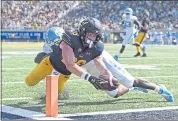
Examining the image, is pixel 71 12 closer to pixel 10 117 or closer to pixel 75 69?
pixel 75 69

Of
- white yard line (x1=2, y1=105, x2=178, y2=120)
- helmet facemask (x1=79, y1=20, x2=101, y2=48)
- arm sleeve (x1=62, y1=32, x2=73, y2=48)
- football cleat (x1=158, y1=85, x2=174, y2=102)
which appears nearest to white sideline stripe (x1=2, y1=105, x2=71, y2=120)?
white yard line (x1=2, y1=105, x2=178, y2=120)

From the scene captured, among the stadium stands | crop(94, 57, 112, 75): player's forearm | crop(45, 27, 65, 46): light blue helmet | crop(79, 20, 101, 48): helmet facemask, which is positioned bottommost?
the stadium stands

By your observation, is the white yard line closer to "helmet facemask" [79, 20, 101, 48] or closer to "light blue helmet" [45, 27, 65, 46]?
"helmet facemask" [79, 20, 101, 48]

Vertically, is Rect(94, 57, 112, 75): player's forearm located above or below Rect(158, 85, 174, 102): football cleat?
above

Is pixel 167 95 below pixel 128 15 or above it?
above

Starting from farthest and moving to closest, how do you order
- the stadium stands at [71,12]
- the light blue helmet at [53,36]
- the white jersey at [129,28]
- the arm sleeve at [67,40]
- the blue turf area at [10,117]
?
the stadium stands at [71,12] → the white jersey at [129,28] → the light blue helmet at [53,36] → the arm sleeve at [67,40] → the blue turf area at [10,117]

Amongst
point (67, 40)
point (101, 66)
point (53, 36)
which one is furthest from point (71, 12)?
point (67, 40)

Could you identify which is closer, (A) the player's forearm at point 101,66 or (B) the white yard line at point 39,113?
(B) the white yard line at point 39,113

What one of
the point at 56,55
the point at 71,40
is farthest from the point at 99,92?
the point at 71,40

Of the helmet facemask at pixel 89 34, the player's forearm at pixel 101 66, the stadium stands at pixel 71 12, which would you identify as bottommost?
the stadium stands at pixel 71 12

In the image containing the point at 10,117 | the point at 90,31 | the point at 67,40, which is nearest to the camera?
the point at 10,117

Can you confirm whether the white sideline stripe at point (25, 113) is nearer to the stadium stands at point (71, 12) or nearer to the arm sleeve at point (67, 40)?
the arm sleeve at point (67, 40)

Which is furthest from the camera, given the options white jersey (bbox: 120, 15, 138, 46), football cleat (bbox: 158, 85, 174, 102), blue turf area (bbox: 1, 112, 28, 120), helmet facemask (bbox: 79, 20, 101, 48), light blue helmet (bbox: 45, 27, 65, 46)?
white jersey (bbox: 120, 15, 138, 46)

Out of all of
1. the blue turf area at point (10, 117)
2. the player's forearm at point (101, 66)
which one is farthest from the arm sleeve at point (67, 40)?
the blue turf area at point (10, 117)
